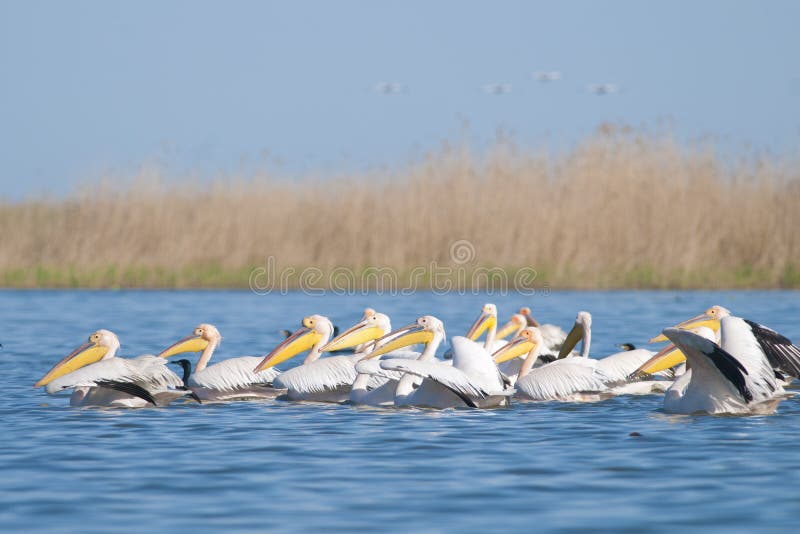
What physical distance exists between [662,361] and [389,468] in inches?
116

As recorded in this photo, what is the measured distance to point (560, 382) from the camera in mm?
7832

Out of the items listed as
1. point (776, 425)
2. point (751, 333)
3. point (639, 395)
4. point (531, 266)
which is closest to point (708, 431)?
point (776, 425)

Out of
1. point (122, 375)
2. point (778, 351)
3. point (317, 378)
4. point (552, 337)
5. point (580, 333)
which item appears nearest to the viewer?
point (122, 375)

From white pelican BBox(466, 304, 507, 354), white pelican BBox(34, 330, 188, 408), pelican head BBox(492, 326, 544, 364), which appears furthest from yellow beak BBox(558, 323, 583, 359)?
white pelican BBox(34, 330, 188, 408)

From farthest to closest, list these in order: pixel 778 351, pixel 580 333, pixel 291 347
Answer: pixel 580 333 < pixel 291 347 < pixel 778 351

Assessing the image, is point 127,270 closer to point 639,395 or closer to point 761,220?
point 761,220

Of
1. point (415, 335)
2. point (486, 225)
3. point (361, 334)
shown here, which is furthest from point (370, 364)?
point (486, 225)

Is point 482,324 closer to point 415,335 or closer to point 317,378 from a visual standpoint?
point 415,335

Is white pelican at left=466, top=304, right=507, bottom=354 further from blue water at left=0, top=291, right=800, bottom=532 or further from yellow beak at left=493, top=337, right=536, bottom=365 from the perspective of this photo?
blue water at left=0, top=291, right=800, bottom=532

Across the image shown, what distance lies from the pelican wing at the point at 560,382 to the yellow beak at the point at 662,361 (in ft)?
0.85

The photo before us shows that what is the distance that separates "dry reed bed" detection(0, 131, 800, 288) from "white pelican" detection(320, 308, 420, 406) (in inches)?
305

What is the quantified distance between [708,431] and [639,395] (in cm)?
168

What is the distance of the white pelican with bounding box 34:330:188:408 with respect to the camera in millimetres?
7297

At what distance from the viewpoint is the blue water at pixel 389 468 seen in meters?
4.68
